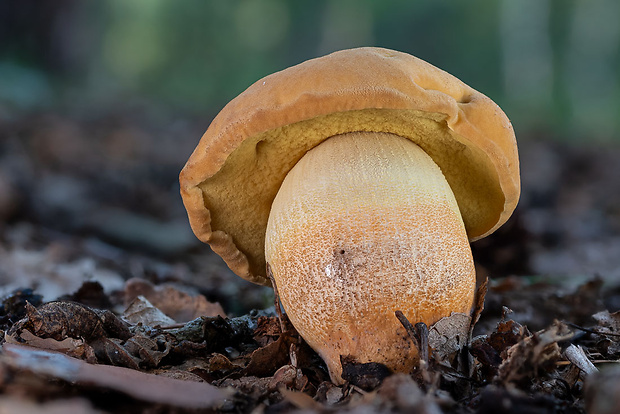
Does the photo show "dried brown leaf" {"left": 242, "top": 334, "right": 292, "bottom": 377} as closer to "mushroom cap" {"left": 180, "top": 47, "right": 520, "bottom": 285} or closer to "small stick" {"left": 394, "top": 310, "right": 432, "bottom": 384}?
"small stick" {"left": 394, "top": 310, "right": 432, "bottom": 384}

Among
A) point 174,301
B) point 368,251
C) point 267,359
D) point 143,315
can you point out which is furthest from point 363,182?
point 174,301

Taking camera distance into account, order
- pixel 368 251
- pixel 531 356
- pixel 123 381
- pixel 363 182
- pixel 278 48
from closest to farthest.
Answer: pixel 123 381 → pixel 531 356 → pixel 368 251 → pixel 363 182 → pixel 278 48

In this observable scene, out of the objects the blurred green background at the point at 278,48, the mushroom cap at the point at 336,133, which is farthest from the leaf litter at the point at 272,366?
the blurred green background at the point at 278,48

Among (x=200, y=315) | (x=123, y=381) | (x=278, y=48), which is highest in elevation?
(x=278, y=48)

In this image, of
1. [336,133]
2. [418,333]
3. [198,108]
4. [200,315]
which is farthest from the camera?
[198,108]

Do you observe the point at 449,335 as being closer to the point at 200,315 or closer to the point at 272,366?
the point at 272,366

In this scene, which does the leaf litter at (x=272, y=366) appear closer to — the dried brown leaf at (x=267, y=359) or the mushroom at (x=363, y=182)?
the dried brown leaf at (x=267, y=359)
